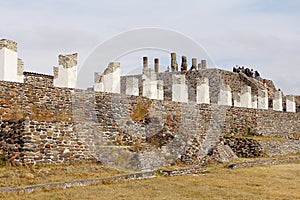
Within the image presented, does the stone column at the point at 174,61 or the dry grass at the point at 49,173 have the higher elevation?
the stone column at the point at 174,61

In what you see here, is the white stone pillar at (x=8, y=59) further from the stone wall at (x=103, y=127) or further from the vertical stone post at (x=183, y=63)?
the vertical stone post at (x=183, y=63)

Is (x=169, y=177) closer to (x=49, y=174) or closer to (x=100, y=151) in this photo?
(x=100, y=151)

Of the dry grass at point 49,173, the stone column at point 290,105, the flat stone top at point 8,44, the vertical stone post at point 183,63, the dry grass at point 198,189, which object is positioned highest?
the vertical stone post at point 183,63

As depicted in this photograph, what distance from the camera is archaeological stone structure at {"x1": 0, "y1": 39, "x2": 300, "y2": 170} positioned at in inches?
426

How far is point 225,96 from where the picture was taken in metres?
24.0

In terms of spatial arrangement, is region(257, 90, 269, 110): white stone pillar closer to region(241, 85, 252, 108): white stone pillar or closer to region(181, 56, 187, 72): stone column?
region(241, 85, 252, 108): white stone pillar

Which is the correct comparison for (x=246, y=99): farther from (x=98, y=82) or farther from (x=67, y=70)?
(x=67, y=70)

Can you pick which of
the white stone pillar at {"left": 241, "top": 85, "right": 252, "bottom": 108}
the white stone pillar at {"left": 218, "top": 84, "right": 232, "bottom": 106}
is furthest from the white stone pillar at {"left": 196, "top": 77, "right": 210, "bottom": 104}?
the white stone pillar at {"left": 241, "top": 85, "right": 252, "bottom": 108}

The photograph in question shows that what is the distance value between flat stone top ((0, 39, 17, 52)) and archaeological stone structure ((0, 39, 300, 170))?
3 centimetres

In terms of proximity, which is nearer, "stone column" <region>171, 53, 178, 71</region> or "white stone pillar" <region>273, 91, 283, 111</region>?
"white stone pillar" <region>273, 91, 283, 111</region>

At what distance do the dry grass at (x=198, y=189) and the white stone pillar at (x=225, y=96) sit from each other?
11.2 meters

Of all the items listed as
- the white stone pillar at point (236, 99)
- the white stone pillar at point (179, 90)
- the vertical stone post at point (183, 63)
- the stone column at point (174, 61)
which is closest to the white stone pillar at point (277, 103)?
the white stone pillar at point (236, 99)

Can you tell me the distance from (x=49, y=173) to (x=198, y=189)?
10.4ft

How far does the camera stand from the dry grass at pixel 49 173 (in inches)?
348
